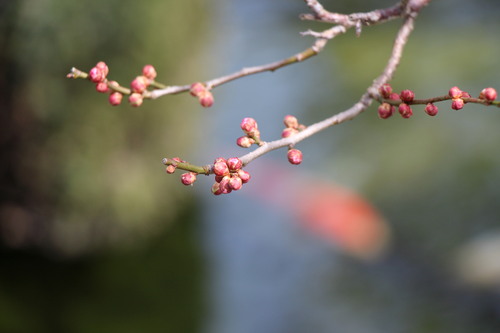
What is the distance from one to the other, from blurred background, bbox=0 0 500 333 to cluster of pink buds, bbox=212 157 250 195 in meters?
2.27

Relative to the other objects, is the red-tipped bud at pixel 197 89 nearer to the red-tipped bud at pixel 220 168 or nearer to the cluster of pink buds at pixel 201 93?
the cluster of pink buds at pixel 201 93

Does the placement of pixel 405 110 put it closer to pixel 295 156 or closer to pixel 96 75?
pixel 295 156

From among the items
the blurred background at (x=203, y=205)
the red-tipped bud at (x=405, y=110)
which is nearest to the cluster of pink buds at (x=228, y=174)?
the red-tipped bud at (x=405, y=110)

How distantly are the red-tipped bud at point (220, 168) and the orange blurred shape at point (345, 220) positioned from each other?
11.6 ft

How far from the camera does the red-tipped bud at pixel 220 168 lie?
84 centimetres

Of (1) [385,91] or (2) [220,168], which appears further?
(1) [385,91]

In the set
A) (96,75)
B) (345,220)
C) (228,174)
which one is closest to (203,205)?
(345,220)

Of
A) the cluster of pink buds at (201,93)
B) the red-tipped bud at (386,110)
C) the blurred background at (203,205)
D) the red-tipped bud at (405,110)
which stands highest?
the blurred background at (203,205)

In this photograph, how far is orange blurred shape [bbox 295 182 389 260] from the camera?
14.3 feet

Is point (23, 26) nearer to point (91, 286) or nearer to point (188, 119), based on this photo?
point (188, 119)

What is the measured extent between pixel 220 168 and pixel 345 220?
369cm

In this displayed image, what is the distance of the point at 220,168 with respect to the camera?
0.84 m

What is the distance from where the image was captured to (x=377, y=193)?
472cm

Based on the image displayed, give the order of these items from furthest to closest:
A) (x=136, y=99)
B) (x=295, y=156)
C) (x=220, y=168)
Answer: (x=136, y=99) < (x=295, y=156) < (x=220, y=168)
